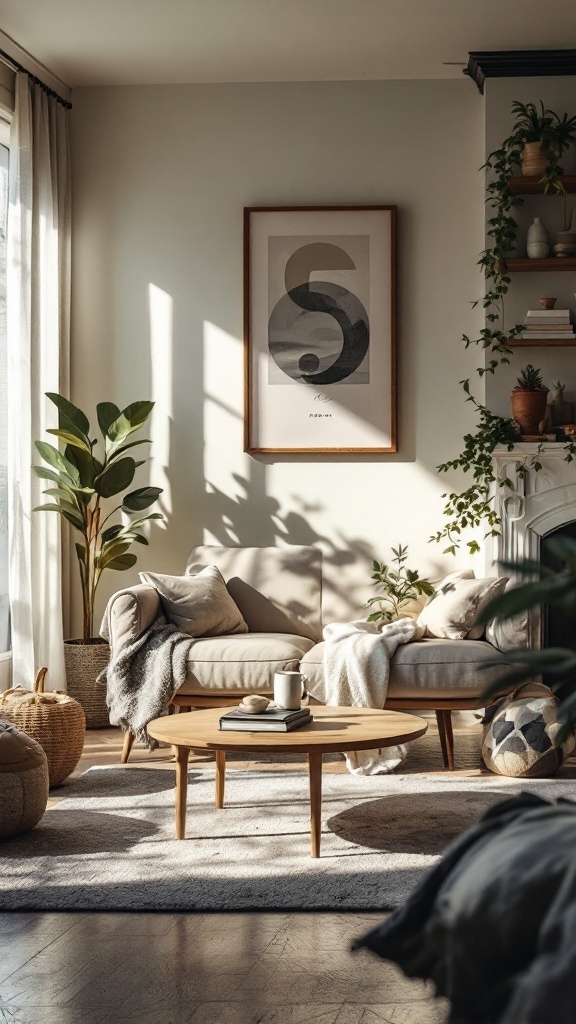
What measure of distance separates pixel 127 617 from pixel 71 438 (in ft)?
3.47

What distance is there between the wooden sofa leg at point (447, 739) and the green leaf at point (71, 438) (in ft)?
6.88

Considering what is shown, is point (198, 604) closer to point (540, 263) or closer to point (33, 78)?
point (540, 263)

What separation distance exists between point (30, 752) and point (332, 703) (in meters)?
1.41

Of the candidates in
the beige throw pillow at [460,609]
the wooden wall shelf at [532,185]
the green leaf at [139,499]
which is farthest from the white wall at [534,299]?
the green leaf at [139,499]

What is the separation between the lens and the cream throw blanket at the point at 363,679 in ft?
14.0

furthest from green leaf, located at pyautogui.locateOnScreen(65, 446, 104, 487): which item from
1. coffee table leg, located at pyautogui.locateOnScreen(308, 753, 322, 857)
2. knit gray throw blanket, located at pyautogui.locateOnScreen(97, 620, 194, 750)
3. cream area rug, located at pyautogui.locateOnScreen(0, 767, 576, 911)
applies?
coffee table leg, located at pyautogui.locateOnScreen(308, 753, 322, 857)

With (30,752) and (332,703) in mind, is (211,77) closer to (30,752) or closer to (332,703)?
(332,703)

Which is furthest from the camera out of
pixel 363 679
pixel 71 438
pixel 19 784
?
pixel 71 438

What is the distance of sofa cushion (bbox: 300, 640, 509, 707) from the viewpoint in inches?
169

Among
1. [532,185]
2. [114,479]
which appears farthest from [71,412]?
[532,185]

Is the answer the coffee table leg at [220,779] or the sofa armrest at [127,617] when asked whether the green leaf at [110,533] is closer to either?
the sofa armrest at [127,617]

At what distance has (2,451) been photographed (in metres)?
5.11

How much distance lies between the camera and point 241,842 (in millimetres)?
3305

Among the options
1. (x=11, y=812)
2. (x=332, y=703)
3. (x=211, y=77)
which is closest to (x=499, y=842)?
(x=11, y=812)
